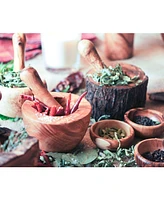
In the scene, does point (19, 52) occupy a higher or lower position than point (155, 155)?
higher

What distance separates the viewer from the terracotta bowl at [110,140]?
38.0 inches

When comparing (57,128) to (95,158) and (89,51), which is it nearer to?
(95,158)

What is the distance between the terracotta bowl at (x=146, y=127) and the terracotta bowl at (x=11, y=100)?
0.82 feet

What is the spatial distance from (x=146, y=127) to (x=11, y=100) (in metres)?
0.32

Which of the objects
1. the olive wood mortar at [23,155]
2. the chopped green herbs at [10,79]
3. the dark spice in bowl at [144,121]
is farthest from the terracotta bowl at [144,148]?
the chopped green herbs at [10,79]

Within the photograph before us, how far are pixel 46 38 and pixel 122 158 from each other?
60 centimetres

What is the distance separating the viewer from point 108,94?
3.52 ft

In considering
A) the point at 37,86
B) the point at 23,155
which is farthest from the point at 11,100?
the point at 23,155

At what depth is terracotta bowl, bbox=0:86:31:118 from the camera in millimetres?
1056

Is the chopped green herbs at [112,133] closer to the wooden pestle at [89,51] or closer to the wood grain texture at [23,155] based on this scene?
the wooden pestle at [89,51]
